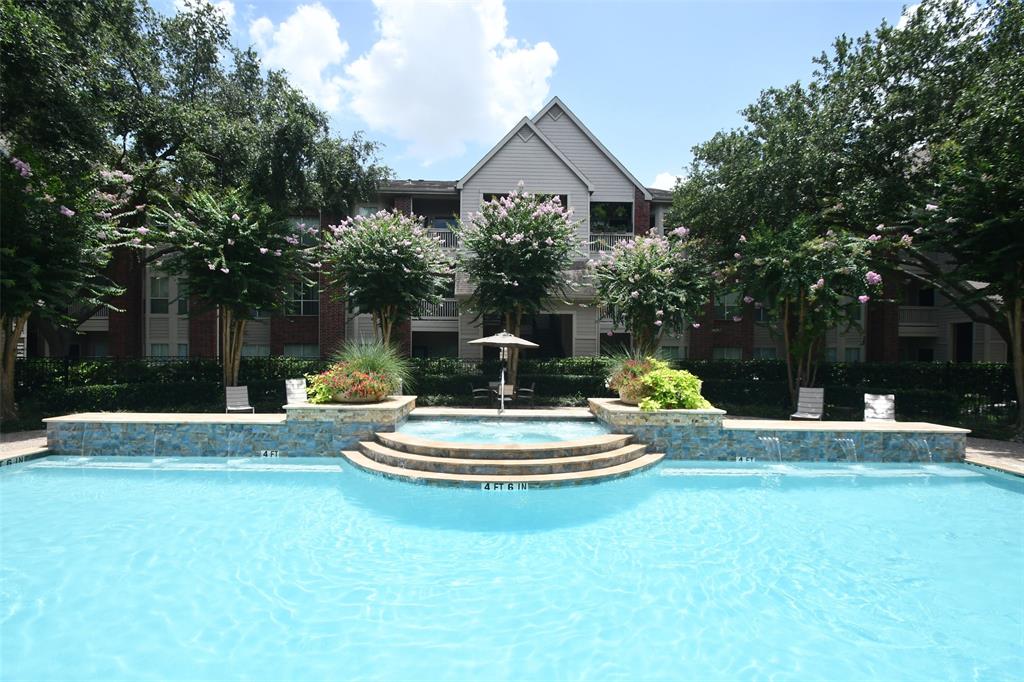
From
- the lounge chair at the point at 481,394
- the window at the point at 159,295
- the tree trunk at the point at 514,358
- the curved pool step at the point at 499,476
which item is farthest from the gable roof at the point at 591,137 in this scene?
the window at the point at 159,295

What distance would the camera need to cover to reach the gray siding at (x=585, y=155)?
2214cm

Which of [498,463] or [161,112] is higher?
[161,112]

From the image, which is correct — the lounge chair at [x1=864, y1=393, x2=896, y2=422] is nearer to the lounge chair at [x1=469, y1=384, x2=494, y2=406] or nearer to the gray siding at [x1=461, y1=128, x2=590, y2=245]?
the lounge chair at [x1=469, y1=384, x2=494, y2=406]

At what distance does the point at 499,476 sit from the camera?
7555 millimetres

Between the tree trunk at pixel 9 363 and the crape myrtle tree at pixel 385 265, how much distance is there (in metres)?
7.85

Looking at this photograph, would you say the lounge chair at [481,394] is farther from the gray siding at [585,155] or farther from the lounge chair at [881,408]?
the gray siding at [585,155]

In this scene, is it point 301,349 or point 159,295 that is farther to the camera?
point 301,349

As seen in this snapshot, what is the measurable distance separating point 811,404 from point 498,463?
10.3 m

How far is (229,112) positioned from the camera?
19234 mm

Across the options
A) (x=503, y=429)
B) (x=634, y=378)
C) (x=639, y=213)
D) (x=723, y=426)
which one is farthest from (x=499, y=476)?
(x=639, y=213)

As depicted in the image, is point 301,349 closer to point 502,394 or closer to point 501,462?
point 502,394

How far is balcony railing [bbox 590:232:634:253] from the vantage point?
70.9 ft

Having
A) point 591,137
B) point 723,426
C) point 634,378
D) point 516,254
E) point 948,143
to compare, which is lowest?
point 723,426

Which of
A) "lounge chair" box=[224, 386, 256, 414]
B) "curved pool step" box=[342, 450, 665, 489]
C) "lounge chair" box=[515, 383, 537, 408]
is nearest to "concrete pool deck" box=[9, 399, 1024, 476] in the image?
"curved pool step" box=[342, 450, 665, 489]
